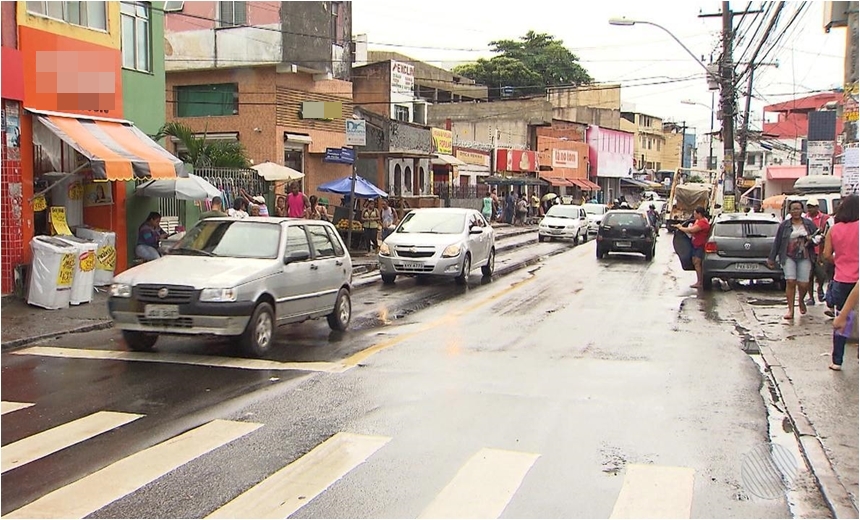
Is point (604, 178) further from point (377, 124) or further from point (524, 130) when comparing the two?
point (377, 124)

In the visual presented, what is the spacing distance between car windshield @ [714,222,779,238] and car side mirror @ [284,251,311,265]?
31.6ft

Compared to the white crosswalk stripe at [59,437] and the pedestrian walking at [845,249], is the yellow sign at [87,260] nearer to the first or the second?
the white crosswalk stripe at [59,437]

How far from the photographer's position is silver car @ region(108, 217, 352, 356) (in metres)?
9.25

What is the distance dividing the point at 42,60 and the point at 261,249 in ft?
20.0

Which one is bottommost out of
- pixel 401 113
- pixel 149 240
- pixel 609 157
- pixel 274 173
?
pixel 149 240

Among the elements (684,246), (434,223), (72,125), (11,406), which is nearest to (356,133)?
(434,223)

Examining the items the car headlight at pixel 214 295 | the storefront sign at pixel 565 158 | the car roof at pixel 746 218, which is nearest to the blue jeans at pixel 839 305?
the car headlight at pixel 214 295

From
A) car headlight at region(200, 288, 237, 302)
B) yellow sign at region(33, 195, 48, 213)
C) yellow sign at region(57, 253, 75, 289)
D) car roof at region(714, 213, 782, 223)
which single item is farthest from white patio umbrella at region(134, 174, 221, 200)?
car roof at region(714, 213, 782, 223)

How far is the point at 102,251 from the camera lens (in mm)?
14789

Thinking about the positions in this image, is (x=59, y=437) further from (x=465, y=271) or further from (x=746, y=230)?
(x=746, y=230)

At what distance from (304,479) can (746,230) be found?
44.8ft

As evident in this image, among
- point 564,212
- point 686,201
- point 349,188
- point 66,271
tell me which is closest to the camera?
point 66,271

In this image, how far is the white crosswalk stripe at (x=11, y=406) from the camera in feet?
24.0

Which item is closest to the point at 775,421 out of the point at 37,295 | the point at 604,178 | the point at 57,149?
the point at 37,295
